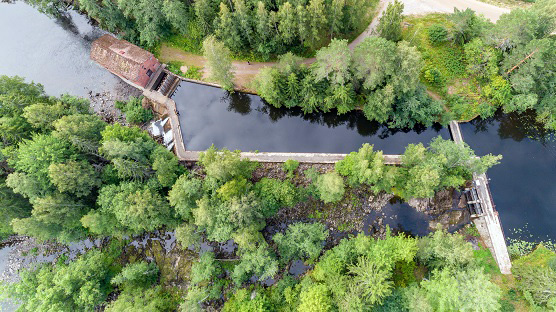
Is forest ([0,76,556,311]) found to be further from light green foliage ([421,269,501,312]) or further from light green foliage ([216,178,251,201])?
light green foliage ([421,269,501,312])

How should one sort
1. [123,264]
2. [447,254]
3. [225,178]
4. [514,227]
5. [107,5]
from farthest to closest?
1. [107,5]
2. [123,264]
3. [514,227]
4. [225,178]
5. [447,254]

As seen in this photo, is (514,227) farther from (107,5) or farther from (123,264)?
(107,5)

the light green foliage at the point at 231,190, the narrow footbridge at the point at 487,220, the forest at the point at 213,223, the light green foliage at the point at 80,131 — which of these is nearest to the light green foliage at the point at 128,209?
the forest at the point at 213,223

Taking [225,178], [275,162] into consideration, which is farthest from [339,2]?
[225,178]

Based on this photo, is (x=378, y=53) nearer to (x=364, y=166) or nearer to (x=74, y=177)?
(x=364, y=166)

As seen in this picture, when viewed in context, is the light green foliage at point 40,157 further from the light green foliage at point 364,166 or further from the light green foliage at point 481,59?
the light green foliage at point 481,59

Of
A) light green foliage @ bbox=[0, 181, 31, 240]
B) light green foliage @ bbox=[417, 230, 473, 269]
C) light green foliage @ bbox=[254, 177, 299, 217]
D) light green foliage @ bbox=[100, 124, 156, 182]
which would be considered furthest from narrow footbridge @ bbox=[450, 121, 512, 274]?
light green foliage @ bbox=[0, 181, 31, 240]

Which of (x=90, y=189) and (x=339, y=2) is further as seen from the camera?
(x=339, y=2)
